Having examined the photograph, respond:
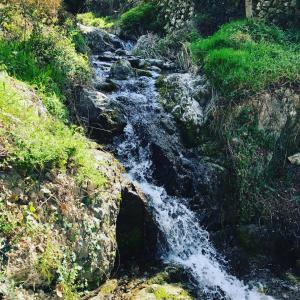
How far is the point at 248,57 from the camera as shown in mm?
9695

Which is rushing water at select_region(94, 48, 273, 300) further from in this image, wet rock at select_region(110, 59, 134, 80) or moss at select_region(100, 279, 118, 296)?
wet rock at select_region(110, 59, 134, 80)

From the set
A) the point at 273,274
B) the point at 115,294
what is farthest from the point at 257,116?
the point at 115,294

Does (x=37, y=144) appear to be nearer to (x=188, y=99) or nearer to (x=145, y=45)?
(x=188, y=99)

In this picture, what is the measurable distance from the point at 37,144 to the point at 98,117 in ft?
10.4

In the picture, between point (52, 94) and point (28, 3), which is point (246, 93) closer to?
point (52, 94)

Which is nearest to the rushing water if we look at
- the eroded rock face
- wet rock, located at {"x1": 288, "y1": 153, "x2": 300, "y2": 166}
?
the eroded rock face

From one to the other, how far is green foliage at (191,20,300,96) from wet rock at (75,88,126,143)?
8.68 ft

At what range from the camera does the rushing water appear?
6.36m

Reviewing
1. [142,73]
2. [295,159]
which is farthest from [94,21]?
[295,159]

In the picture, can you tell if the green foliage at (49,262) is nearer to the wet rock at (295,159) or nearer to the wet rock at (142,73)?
the wet rock at (295,159)

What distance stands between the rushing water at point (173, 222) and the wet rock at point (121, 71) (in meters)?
1.55

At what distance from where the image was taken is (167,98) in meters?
9.58

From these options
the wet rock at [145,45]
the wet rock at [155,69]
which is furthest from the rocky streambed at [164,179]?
the wet rock at [145,45]

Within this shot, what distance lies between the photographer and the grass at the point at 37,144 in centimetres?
466
